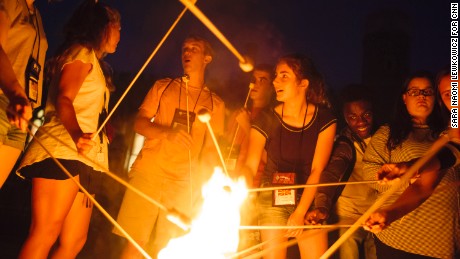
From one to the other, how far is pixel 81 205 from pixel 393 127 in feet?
9.00

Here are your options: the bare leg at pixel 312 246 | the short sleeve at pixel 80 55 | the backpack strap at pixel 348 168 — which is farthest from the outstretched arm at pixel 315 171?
the short sleeve at pixel 80 55

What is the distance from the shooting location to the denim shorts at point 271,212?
3.45m

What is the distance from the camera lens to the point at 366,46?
3366cm

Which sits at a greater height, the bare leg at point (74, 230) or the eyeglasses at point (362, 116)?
the eyeglasses at point (362, 116)

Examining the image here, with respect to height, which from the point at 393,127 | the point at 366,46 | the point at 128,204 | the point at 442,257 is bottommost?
the point at 442,257

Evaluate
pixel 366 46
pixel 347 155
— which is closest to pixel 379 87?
pixel 366 46

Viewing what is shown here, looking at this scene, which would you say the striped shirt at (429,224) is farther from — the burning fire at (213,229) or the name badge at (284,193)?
the burning fire at (213,229)

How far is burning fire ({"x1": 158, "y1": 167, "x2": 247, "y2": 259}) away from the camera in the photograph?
2.26m

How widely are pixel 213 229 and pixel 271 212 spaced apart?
1205mm

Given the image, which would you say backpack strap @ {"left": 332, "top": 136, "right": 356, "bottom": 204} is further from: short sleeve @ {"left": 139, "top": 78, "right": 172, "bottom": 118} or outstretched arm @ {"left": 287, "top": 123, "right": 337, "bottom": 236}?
short sleeve @ {"left": 139, "top": 78, "right": 172, "bottom": 118}

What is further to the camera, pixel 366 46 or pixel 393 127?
pixel 366 46

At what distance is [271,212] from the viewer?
→ 3494 millimetres

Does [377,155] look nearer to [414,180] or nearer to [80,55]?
[414,180]

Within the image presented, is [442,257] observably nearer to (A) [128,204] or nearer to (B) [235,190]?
(B) [235,190]
